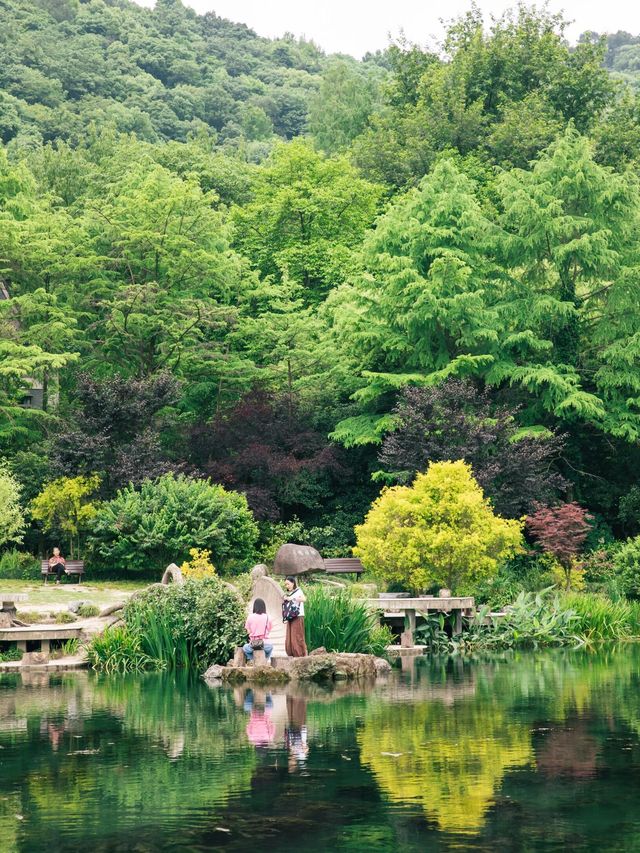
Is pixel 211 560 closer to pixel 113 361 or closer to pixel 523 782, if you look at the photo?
pixel 113 361

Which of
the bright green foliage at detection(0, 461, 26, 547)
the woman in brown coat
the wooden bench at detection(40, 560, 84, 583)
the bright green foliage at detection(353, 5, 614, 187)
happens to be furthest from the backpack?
the bright green foliage at detection(353, 5, 614, 187)

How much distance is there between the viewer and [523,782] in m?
11.4

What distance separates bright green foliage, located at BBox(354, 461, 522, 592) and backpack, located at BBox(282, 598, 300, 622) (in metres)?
7.24

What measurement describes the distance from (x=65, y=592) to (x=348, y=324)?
13285mm

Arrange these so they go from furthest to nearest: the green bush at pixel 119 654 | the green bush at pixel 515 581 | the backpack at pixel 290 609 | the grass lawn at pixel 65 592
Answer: the green bush at pixel 515 581, the grass lawn at pixel 65 592, the green bush at pixel 119 654, the backpack at pixel 290 609

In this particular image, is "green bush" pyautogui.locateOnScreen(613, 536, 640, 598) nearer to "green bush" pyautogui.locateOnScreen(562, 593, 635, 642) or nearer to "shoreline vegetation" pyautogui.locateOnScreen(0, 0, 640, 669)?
"shoreline vegetation" pyautogui.locateOnScreen(0, 0, 640, 669)

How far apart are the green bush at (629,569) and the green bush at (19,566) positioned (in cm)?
1530

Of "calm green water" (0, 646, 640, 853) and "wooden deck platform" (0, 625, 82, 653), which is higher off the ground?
"wooden deck platform" (0, 625, 82, 653)

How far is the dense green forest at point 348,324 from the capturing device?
118 feet

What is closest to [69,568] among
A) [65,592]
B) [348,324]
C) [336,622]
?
[65,592]

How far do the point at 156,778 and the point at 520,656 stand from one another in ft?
44.6

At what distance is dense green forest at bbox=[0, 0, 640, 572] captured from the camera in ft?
118

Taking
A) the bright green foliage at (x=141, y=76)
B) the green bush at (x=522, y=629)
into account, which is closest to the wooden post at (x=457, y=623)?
the green bush at (x=522, y=629)

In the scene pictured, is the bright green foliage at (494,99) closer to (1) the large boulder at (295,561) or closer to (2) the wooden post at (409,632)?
(1) the large boulder at (295,561)
